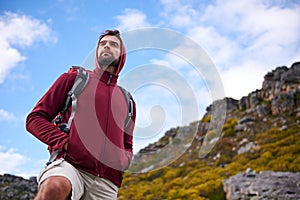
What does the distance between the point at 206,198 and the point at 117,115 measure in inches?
443

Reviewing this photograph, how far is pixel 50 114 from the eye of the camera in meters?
2.17

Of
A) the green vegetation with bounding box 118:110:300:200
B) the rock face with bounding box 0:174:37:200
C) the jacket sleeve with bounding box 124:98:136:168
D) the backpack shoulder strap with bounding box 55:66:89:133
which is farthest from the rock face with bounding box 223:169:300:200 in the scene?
the backpack shoulder strap with bounding box 55:66:89:133

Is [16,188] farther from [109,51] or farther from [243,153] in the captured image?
[109,51]

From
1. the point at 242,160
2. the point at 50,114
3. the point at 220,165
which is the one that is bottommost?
the point at 50,114

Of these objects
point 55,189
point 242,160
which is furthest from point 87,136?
point 242,160

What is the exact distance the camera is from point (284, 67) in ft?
101

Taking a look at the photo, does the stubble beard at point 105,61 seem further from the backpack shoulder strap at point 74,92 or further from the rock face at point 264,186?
the rock face at point 264,186

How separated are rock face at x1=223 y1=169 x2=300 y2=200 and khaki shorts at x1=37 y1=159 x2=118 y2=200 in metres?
8.22

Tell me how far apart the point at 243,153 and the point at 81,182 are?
62.8ft

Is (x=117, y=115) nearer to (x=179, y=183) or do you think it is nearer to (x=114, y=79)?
(x=114, y=79)

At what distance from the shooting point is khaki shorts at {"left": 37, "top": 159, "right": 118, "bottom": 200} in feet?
6.44

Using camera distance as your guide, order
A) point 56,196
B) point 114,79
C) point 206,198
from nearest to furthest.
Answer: point 56,196 < point 114,79 < point 206,198

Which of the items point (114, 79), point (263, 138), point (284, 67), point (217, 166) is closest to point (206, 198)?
point (217, 166)

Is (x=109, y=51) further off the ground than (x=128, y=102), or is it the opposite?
(x=109, y=51)
